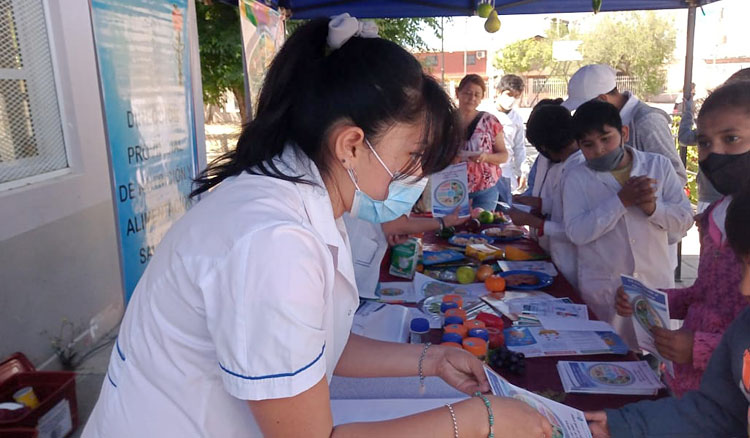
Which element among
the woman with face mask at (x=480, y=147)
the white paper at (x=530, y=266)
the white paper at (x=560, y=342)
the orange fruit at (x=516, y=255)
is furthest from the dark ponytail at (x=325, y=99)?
the woman with face mask at (x=480, y=147)

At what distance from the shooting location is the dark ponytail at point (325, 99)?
2.93 ft

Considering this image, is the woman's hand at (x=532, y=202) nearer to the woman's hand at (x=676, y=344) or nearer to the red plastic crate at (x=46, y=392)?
the woman's hand at (x=676, y=344)

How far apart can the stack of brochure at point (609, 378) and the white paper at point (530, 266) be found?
0.92m

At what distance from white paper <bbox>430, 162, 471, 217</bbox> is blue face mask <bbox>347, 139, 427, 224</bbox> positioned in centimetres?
133

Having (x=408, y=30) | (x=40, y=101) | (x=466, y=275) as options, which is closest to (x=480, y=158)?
(x=466, y=275)

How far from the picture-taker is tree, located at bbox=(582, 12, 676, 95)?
1259 inches

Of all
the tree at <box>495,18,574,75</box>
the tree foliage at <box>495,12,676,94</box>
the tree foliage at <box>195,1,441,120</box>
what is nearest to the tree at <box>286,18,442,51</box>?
the tree foliage at <box>195,1,441,120</box>

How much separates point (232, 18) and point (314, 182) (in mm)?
7787

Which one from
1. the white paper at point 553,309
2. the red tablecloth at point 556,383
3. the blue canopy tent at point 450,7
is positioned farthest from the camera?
the blue canopy tent at point 450,7

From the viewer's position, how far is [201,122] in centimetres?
315

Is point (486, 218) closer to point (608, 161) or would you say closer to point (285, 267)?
point (608, 161)

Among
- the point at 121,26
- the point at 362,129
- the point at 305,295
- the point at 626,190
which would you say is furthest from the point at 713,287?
the point at 121,26

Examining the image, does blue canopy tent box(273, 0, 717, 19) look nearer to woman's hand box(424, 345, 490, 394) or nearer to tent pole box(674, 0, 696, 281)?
tent pole box(674, 0, 696, 281)

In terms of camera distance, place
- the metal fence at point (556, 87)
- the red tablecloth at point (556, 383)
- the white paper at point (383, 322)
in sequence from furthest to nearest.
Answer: the metal fence at point (556, 87), the white paper at point (383, 322), the red tablecloth at point (556, 383)
